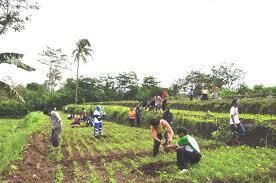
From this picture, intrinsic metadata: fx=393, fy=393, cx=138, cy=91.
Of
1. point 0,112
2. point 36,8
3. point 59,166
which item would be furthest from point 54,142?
point 0,112

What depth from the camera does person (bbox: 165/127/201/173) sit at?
35.0 ft

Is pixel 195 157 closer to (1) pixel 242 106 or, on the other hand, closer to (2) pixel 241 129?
(2) pixel 241 129

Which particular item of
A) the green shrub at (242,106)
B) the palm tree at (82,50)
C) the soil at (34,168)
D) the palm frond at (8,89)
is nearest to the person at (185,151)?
the soil at (34,168)

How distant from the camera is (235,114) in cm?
1638

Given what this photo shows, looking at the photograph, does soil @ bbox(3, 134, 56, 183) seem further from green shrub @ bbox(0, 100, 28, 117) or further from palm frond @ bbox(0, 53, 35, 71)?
green shrub @ bbox(0, 100, 28, 117)

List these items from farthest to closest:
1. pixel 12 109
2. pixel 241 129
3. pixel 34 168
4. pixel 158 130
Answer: pixel 12 109, pixel 241 129, pixel 158 130, pixel 34 168

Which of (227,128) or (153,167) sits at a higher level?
(227,128)

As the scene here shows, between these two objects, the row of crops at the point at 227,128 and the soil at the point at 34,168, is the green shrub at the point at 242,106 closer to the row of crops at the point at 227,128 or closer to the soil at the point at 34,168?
the row of crops at the point at 227,128

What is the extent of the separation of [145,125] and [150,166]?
16463 mm

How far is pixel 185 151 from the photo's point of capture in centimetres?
1080

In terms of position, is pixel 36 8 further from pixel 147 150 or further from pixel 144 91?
pixel 144 91

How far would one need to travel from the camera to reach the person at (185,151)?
1067 cm

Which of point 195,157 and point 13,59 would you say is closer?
point 195,157

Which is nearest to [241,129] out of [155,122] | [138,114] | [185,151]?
[155,122]
